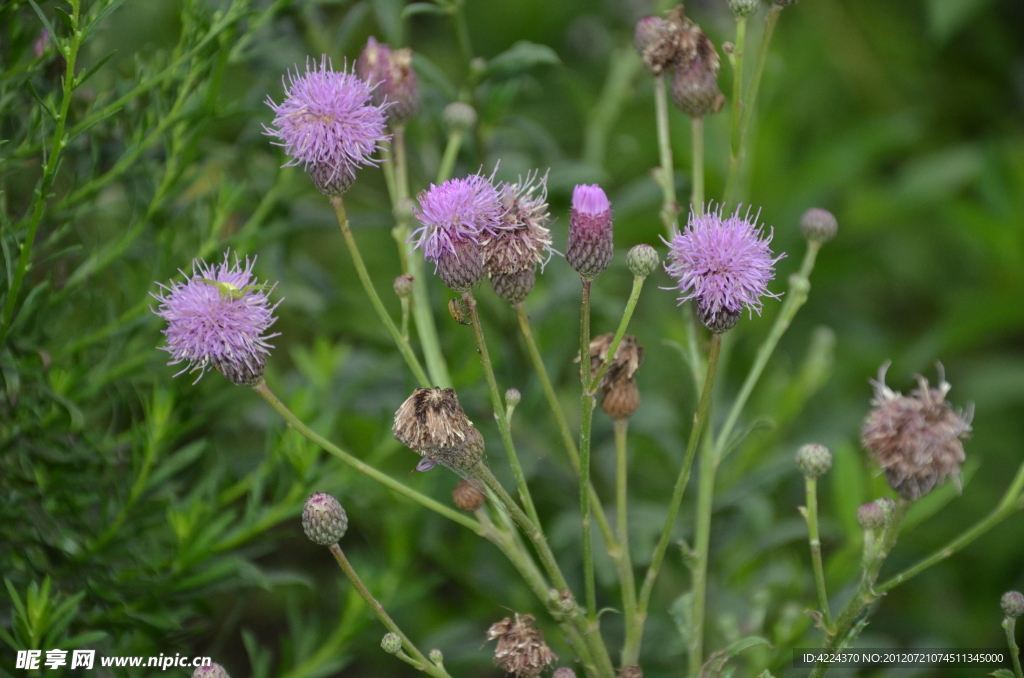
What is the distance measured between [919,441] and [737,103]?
0.68 metres

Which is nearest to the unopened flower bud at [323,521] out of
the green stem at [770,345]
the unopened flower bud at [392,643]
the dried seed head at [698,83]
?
the unopened flower bud at [392,643]

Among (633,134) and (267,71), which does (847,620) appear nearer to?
(267,71)

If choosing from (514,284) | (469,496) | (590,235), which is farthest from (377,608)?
(590,235)

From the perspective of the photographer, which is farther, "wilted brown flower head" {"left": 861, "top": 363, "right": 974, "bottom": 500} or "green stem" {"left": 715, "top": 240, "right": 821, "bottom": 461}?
"green stem" {"left": 715, "top": 240, "right": 821, "bottom": 461}

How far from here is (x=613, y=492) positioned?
2518 mm

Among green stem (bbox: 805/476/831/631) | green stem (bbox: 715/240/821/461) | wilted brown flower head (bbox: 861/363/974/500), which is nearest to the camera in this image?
wilted brown flower head (bbox: 861/363/974/500)

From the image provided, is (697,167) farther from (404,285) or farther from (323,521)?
(323,521)

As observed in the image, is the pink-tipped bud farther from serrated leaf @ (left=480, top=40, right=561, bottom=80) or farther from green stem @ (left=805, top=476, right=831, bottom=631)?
serrated leaf @ (left=480, top=40, right=561, bottom=80)

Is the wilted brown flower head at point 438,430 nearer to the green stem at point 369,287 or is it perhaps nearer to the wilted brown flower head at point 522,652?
the green stem at point 369,287

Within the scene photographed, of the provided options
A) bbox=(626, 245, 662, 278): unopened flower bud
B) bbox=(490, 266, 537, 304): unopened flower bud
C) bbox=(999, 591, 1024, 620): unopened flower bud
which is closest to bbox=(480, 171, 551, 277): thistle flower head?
bbox=(490, 266, 537, 304): unopened flower bud

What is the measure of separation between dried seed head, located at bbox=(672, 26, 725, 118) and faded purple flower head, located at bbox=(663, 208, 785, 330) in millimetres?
434

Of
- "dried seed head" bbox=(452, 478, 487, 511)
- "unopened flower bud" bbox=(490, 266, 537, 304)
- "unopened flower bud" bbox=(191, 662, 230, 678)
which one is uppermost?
"unopened flower bud" bbox=(490, 266, 537, 304)

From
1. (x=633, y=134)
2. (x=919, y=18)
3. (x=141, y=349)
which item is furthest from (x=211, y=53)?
(x=919, y=18)

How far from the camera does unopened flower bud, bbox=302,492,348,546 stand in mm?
1347
